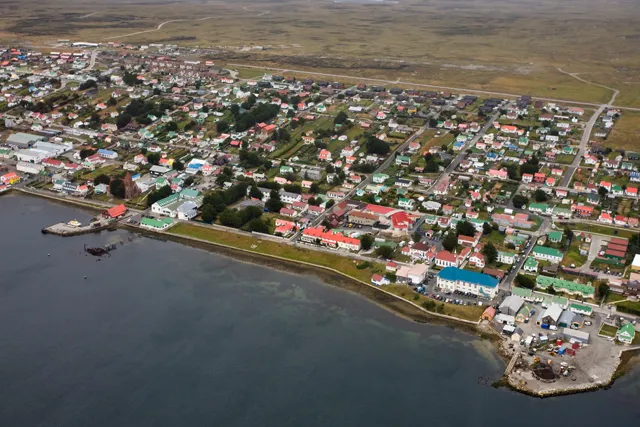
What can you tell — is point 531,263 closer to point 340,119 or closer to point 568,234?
point 568,234

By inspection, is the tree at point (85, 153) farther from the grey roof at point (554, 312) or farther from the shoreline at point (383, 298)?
the grey roof at point (554, 312)

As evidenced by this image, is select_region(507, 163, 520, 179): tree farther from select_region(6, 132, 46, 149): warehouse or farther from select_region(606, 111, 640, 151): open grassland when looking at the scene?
select_region(6, 132, 46, 149): warehouse

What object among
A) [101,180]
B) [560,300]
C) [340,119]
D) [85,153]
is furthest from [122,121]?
[560,300]

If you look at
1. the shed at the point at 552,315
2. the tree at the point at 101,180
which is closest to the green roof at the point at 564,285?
the shed at the point at 552,315

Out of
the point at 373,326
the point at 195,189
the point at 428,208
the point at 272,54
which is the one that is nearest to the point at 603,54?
the point at 272,54

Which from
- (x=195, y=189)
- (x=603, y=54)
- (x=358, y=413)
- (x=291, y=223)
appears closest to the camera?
(x=358, y=413)

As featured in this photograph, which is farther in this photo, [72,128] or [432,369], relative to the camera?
[72,128]

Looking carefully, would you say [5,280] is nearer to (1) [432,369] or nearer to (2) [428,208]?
(1) [432,369]
